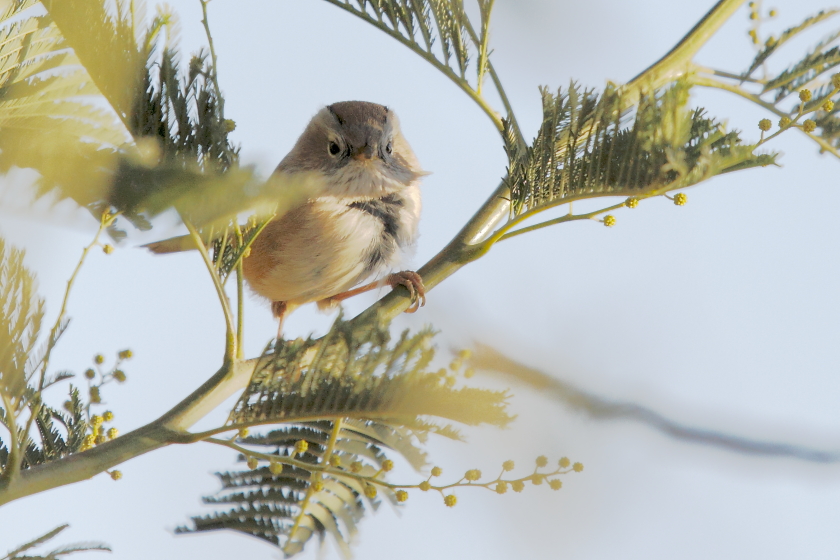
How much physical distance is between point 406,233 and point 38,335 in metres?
1.76

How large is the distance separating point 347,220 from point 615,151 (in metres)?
1.53

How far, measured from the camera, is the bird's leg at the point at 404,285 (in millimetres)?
1852

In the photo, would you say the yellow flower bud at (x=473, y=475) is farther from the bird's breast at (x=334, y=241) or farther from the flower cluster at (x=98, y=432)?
the bird's breast at (x=334, y=241)

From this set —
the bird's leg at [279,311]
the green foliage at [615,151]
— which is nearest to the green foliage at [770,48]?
the green foliage at [615,151]

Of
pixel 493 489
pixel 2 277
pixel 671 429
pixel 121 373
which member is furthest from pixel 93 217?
pixel 671 429

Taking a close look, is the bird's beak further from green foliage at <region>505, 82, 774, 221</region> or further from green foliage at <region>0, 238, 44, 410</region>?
green foliage at <region>0, 238, 44, 410</region>

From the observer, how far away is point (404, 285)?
1914 millimetres

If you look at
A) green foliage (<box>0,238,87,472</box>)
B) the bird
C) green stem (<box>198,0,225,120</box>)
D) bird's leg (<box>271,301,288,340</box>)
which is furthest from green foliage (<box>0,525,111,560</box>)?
bird's leg (<box>271,301,288,340</box>)

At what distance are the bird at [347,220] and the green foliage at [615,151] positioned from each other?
1224 millimetres

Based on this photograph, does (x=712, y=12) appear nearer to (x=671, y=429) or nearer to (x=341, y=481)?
(x=671, y=429)

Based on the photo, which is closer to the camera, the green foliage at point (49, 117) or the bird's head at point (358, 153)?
the green foliage at point (49, 117)

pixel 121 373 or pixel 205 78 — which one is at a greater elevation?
pixel 205 78

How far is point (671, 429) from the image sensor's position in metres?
1.37

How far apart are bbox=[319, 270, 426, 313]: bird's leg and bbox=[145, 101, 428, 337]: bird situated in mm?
16
